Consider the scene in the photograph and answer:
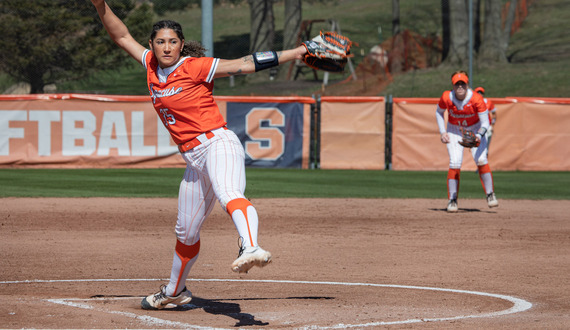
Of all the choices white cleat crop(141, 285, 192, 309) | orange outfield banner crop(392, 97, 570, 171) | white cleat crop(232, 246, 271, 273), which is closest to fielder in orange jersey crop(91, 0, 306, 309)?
white cleat crop(141, 285, 192, 309)

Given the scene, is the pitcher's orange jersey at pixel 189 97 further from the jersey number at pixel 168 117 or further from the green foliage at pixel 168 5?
the green foliage at pixel 168 5

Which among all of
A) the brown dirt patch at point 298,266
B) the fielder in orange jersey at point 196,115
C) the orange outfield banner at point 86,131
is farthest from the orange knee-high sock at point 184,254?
the orange outfield banner at point 86,131

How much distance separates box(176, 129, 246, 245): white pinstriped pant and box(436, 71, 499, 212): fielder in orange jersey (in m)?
7.41

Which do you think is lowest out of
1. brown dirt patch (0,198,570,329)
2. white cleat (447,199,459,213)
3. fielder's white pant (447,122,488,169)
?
brown dirt patch (0,198,570,329)

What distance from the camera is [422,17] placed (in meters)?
43.2

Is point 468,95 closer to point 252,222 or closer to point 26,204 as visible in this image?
point 26,204

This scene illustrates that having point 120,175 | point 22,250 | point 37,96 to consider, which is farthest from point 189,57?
point 37,96

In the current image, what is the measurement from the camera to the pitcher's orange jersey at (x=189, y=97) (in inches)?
214

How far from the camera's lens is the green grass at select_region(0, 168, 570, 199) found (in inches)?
603

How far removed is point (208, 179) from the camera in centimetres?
554

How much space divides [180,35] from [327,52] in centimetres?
104

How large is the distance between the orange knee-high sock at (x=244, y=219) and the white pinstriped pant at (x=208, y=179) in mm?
66

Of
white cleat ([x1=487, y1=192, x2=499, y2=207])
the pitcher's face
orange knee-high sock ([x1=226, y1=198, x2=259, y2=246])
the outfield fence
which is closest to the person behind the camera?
orange knee-high sock ([x1=226, y1=198, x2=259, y2=246])

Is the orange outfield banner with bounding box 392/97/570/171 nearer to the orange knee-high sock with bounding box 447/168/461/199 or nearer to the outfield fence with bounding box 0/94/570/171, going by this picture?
the outfield fence with bounding box 0/94/570/171
